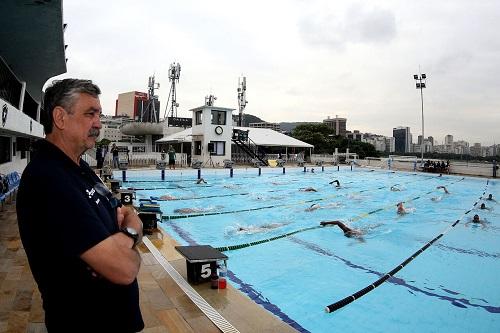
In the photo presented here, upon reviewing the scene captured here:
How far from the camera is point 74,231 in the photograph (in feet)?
4.19

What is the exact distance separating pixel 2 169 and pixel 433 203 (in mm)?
17709

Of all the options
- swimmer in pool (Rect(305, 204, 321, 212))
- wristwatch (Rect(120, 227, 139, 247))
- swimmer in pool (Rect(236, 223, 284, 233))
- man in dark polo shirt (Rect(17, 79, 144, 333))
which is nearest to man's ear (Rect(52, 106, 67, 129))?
man in dark polo shirt (Rect(17, 79, 144, 333))

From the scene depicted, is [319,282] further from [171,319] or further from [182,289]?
[171,319]

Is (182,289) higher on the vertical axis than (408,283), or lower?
higher

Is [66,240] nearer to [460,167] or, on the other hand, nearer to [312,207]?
[312,207]

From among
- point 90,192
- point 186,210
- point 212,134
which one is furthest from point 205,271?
point 212,134

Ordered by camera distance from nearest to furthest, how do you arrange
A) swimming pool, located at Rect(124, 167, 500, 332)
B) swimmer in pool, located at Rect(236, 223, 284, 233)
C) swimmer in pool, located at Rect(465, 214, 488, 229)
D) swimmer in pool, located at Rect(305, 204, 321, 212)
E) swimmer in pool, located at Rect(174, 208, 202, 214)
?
1. swimming pool, located at Rect(124, 167, 500, 332)
2. swimmer in pool, located at Rect(236, 223, 284, 233)
3. swimmer in pool, located at Rect(465, 214, 488, 229)
4. swimmer in pool, located at Rect(174, 208, 202, 214)
5. swimmer in pool, located at Rect(305, 204, 321, 212)

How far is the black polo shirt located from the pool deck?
6.81ft

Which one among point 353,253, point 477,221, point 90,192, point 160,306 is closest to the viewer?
point 90,192

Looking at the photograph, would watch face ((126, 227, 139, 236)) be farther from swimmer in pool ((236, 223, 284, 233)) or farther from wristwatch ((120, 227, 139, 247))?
swimmer in pool ((236, 223, 284, 233))

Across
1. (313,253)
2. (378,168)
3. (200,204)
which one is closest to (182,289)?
(313,253)

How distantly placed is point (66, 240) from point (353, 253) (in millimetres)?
7966

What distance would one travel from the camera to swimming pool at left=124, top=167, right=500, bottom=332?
18.0 ft

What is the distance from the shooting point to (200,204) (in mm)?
13734
